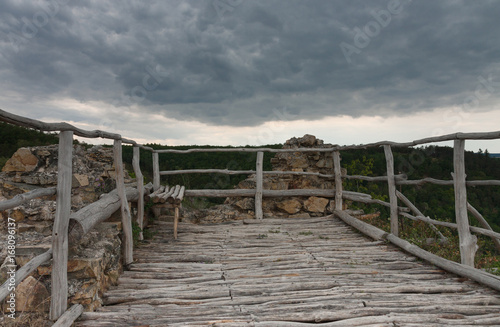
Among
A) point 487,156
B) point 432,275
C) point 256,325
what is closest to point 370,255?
point 432,275

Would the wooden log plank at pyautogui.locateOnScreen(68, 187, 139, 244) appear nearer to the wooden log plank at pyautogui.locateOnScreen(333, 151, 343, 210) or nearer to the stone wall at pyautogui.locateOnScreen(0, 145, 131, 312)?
the stone wall at pyautogui.locateOnScreen(0, 145, 131, 312)

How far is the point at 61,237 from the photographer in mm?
2543

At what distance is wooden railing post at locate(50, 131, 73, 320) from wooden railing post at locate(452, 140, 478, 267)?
3.91m

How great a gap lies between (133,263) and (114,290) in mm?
836

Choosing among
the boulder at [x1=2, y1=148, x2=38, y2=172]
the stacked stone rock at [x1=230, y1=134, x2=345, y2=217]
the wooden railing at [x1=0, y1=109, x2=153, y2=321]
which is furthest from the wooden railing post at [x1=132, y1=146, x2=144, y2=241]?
the stacked stone rock at [x1=230, y1=134, x2=345, y2=217]

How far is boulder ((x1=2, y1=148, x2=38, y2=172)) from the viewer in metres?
4.02

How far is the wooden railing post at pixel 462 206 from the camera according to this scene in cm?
352

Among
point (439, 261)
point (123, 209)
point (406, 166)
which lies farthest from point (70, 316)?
point (406, 166)

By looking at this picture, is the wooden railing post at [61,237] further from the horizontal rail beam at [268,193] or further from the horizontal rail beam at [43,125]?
the horizontal rail beam at [268,193]

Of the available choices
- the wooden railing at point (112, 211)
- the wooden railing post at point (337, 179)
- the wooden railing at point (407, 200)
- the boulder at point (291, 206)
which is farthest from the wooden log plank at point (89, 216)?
the wooden railing post at point (337, 179)

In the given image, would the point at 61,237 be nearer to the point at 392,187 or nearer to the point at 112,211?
the point at 112,211

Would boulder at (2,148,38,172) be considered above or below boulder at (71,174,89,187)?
above

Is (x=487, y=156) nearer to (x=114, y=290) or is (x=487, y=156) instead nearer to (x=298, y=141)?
(x=298, y=141)

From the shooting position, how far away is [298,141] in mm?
8258
